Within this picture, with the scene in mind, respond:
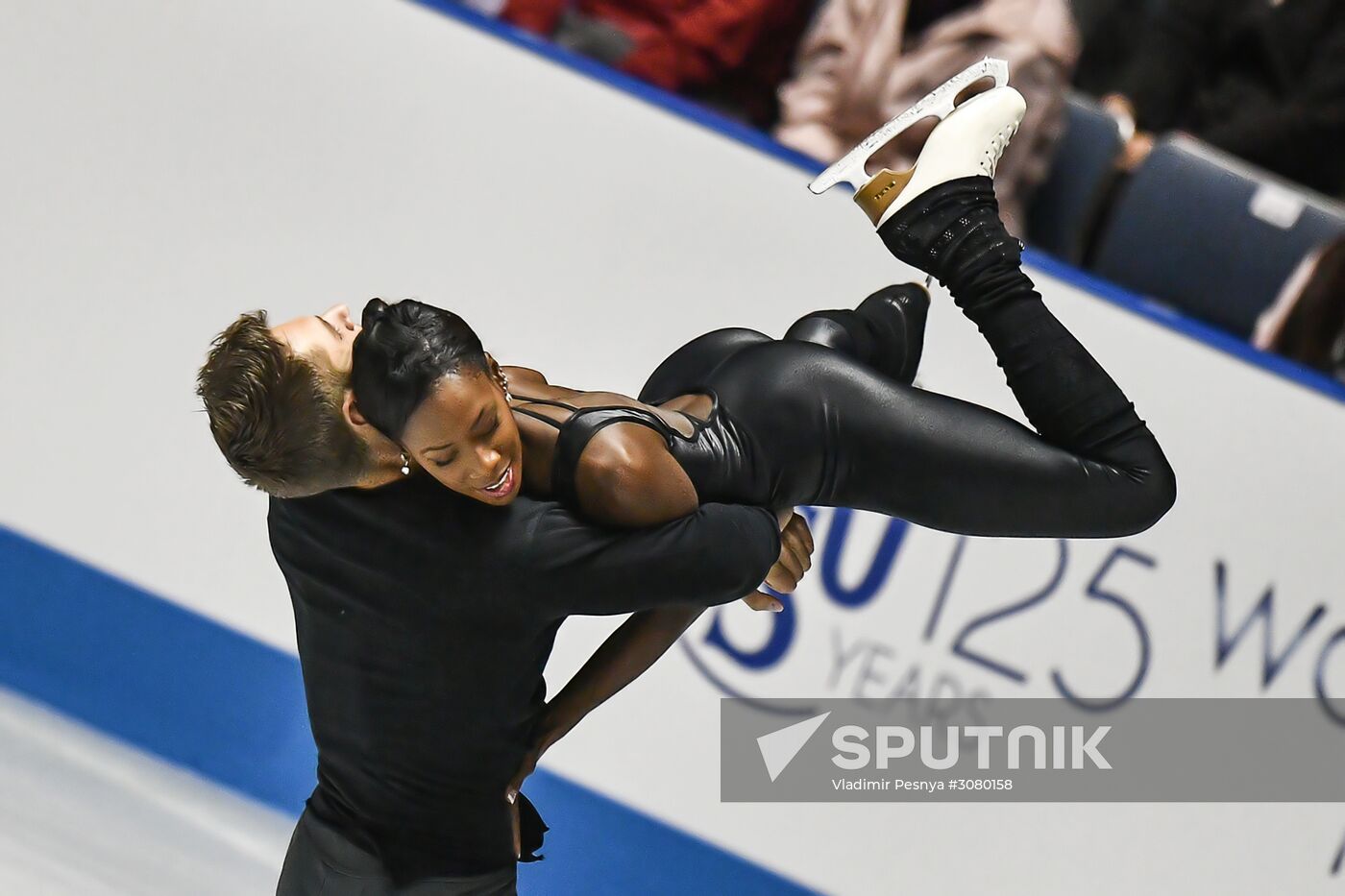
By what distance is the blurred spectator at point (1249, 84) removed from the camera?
325 cm

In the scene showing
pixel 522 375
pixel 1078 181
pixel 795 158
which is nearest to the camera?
pixel 522 375

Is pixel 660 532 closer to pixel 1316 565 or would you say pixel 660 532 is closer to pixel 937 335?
pixel 937 335

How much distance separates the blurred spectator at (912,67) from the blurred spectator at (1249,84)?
29cm

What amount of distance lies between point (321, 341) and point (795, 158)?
1.45 m

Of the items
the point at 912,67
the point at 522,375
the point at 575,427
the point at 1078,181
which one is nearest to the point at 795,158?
the point at 912,67

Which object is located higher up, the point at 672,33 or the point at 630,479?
the point at 672,33

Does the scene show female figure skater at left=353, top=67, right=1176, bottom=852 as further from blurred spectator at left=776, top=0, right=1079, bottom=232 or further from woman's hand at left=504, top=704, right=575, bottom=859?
blurred spectator at left=776, top=0, right=1079, bottom=232

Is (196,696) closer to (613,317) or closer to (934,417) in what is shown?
(613,317)

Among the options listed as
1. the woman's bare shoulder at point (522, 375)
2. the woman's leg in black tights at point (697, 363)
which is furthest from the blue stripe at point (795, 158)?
the woman's bare shoulder at point (522, 375)

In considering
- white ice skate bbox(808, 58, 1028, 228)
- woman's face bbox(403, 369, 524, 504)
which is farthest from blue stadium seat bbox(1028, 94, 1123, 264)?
woman's face bbox(403, 369, 524, 504)

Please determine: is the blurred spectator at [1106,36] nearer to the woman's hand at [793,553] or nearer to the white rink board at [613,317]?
the white rink board at [613,317]

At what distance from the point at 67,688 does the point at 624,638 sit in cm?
173

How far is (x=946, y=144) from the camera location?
60.4 inches

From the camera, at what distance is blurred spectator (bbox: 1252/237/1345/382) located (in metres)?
2.83
